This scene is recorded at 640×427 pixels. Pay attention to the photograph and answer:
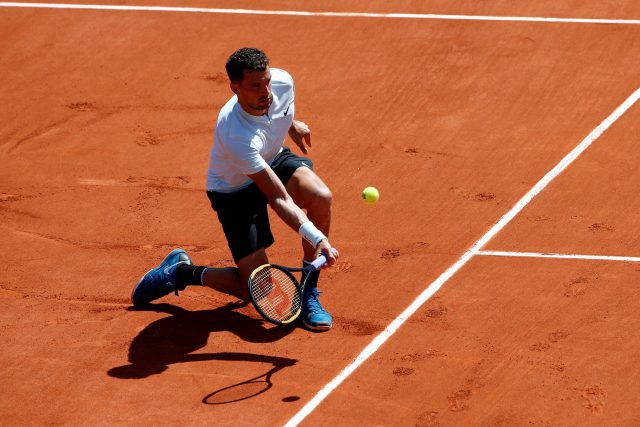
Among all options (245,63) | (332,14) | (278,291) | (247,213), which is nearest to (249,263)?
(247,213)

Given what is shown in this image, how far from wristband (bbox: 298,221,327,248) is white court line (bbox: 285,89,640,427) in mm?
812

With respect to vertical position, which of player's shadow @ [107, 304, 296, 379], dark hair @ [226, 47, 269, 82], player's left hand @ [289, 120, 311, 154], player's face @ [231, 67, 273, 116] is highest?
dark hair @ [226, 47, 269, 82]

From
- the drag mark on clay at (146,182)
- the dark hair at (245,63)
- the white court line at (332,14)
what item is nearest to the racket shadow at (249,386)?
the dark hair at (245,63)

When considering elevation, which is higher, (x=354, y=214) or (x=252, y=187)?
(x=252, y=187)

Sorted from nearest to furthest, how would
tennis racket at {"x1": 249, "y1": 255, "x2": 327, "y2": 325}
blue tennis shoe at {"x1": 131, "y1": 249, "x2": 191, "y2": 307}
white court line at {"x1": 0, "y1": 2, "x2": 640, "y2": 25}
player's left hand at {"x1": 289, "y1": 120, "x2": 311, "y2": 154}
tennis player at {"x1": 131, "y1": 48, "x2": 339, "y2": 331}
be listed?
1. tennis racket at {"x1": 249, "y1": 255, "x2": 327, "y2": 325}
2. tennis player at {"x1": 131, "y1": 48, "x2": 339, "y2": 331}
3. blue tennis shoe at {"x1": 131, "y1": 249, "x2": 191, "y2": 307}
4. player's left hand at {"x1": 289, "y1": 120, "x2": 311, "y2": 154}
5. white court line at {"x1": 0, "y1": 2, "x2": 640, "y2": 25}

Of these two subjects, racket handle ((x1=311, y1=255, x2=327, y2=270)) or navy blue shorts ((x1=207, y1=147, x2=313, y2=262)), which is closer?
racket handle ((x1=311, y1=255, x2=327, y2=270))

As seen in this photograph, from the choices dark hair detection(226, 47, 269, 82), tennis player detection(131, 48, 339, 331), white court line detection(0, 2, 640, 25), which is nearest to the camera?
dark hair detection(226, 47, 269, 82)

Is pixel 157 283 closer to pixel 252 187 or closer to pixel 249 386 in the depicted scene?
pixel 252 187

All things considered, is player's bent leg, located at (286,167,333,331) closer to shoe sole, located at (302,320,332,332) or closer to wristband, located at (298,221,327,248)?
shoe sole, located at (302,320,332,332)

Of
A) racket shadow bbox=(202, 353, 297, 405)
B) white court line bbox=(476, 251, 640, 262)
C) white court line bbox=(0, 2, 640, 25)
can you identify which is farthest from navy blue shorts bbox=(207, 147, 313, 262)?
white court line bbox=(0, 2, 640, 25)

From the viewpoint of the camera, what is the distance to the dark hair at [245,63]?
743 cm

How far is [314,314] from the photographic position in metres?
7.89

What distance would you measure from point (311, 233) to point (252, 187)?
2.70 feet

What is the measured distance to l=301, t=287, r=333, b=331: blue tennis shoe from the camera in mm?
7867
